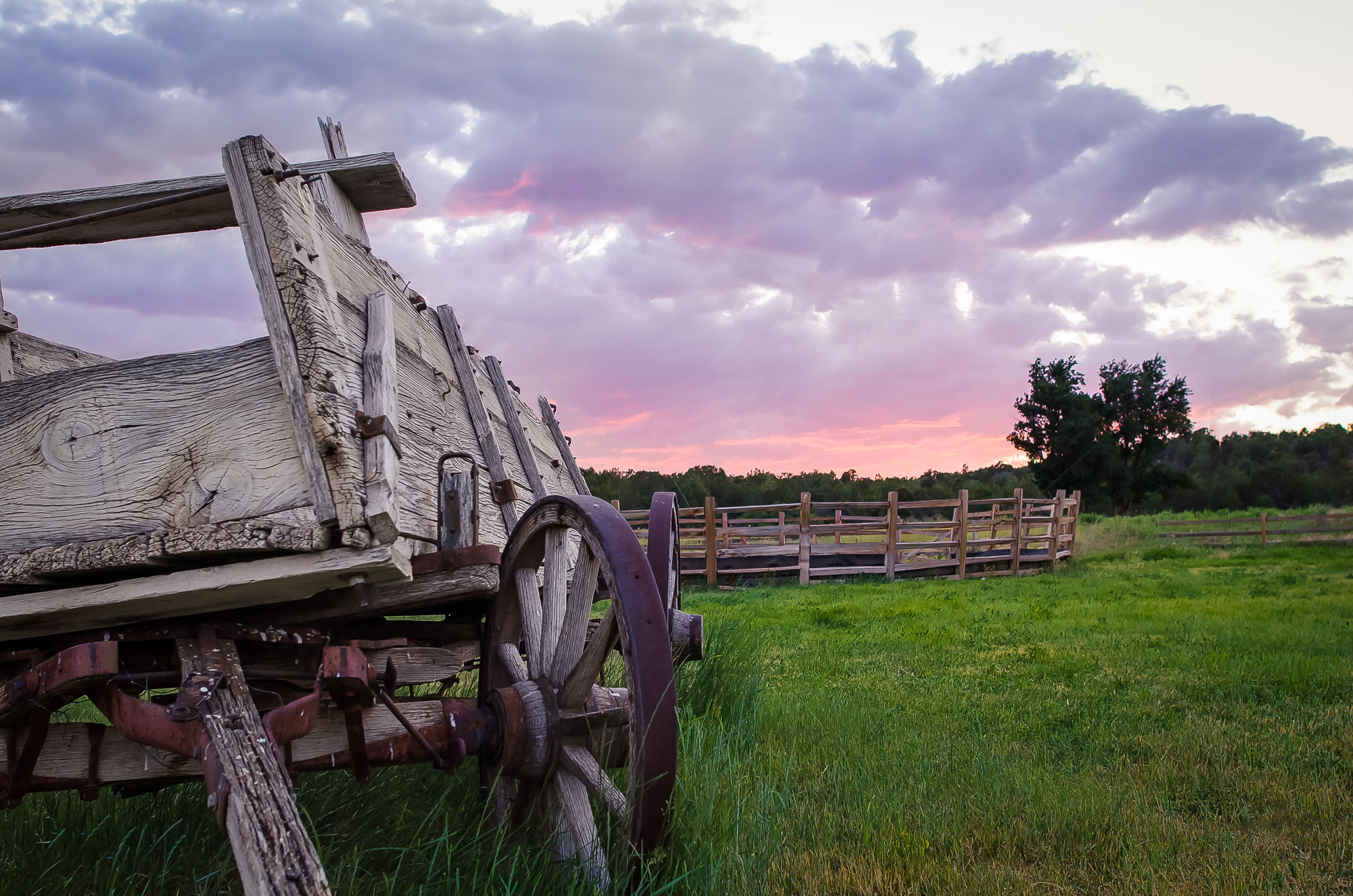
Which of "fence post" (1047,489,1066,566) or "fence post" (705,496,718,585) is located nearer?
"fence post" (705,496,718,585)

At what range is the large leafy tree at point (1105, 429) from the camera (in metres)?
40.2

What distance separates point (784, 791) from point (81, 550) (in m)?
2.17

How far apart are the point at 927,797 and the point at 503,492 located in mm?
1901

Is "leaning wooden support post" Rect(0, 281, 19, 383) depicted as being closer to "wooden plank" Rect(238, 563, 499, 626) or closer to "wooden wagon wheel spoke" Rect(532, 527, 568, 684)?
"wooden plank" Rect(238, 563, 499, 626)

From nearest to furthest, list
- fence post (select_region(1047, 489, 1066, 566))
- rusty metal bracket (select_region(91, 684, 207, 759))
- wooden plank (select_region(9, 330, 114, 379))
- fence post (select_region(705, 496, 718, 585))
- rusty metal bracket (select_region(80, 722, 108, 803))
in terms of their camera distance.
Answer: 1. rusty metal bracket (select_region(91, 684, 207, 759))
2. rusty metal bracket (select_region(80, 722, 108, 803))
3. wooden plank (select_region(9, 330, 114, 379))
4. fence post (select_region(705, 496, 718, 585))
5. fence post (select_region(1047, 489, 1066, 566))

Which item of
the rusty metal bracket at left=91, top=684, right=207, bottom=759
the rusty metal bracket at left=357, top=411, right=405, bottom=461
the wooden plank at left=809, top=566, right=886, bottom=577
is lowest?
the wooden plank at left=809, top=566, right=886, bottom=577

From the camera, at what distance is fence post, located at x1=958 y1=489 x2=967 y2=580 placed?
49.0 feet

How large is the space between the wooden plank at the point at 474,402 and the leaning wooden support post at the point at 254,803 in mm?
1111

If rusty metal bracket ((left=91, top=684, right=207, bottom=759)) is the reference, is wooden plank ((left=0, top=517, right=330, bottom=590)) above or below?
above

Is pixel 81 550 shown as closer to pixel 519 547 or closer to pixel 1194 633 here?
pixel 519 547

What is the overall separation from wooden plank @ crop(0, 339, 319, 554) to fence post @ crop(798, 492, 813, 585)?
12661 mm

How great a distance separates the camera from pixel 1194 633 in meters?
7.31

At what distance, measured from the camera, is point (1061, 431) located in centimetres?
4084

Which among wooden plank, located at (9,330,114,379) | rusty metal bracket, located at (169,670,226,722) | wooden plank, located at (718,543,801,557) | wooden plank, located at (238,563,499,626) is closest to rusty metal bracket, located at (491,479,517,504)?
wooden plank, located at (238,563,499,626)
